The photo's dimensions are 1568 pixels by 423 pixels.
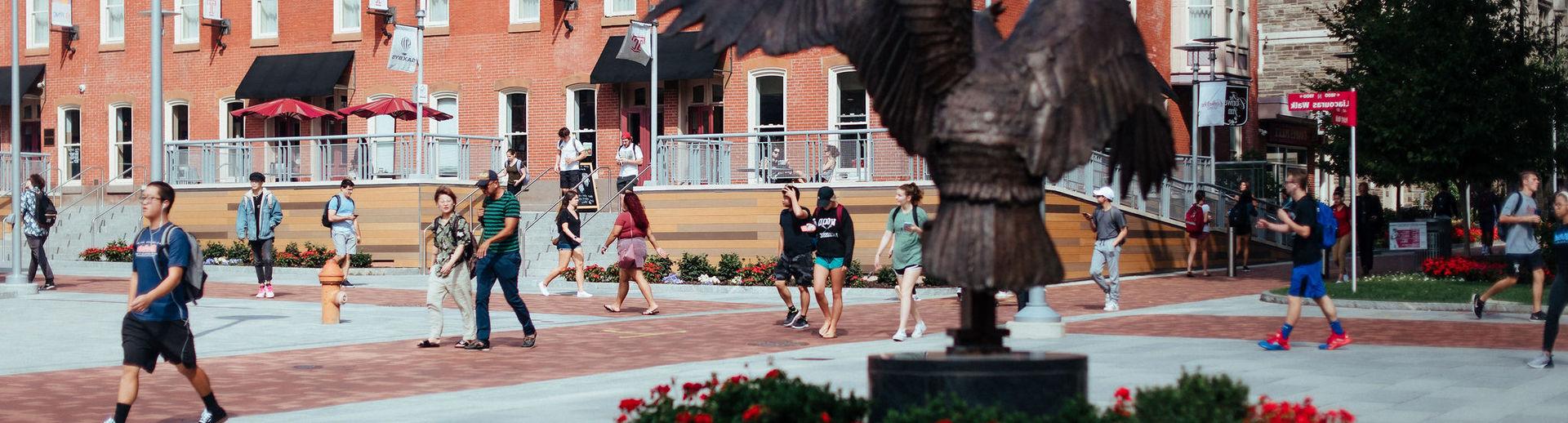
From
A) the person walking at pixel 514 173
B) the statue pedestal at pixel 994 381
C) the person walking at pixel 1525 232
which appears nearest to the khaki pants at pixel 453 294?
the statue pedestal at pixel 994 381

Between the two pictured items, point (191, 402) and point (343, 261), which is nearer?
point (191, 402)

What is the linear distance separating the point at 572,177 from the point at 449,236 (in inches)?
585

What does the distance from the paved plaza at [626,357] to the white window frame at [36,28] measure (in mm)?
20840

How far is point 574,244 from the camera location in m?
21.0

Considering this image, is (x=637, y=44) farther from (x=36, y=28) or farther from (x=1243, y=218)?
(x=36, y=28)

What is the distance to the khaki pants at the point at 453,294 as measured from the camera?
1458 cm

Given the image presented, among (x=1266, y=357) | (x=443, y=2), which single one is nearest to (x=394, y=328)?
(x=1266, y=357)

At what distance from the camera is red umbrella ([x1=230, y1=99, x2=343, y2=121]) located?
3309cm

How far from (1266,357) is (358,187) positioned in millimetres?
20544

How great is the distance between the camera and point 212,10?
36.1 m

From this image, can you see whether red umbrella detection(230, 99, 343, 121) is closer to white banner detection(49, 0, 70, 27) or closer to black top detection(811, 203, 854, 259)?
white banner detection(49, 0, 70, 27)

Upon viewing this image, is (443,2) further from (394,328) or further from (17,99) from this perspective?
(394,328)

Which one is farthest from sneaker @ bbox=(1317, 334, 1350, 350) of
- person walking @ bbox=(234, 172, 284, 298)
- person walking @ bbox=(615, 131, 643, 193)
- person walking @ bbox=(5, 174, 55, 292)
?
person walking @ bbox=(615, 131, 643, 193)

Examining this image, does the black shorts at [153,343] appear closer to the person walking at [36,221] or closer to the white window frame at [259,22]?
the person walking at [36,221]
